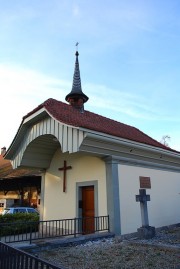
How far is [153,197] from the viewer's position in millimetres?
11898

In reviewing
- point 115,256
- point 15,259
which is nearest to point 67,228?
point 115,256

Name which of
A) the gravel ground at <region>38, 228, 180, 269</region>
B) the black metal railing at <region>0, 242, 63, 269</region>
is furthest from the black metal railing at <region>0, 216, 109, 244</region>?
the black metal railing at <region>0, 242, 63, 269</region>

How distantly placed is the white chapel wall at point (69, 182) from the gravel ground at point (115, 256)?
6.83 ft

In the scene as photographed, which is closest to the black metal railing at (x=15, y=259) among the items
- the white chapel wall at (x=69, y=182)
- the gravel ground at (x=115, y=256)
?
the gravel ground at (x=115, y=256)

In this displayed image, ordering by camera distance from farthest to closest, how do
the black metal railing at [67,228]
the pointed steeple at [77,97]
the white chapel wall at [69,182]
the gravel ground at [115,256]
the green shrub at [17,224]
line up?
the pointed steeple at [77,97] → the green shrub at [17,224] → the white chapel wall at [69,182] → the black metal railing at [67,228] → the gravel ground at [115,256]

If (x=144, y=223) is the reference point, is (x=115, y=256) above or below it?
below

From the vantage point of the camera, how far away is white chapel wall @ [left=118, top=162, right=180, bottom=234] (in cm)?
1020

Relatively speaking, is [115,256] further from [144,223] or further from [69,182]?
[69,182]

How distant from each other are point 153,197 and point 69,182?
3855 mm

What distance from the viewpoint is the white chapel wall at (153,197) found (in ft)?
33.4

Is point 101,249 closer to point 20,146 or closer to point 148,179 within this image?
point 148,179

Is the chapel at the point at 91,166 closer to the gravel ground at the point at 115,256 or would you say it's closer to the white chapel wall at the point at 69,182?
the white chapel wall at the point at 69,182

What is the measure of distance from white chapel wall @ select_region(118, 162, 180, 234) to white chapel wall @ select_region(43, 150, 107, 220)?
2.66 feet

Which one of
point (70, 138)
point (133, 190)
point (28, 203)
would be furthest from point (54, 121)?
point (28, 203)
